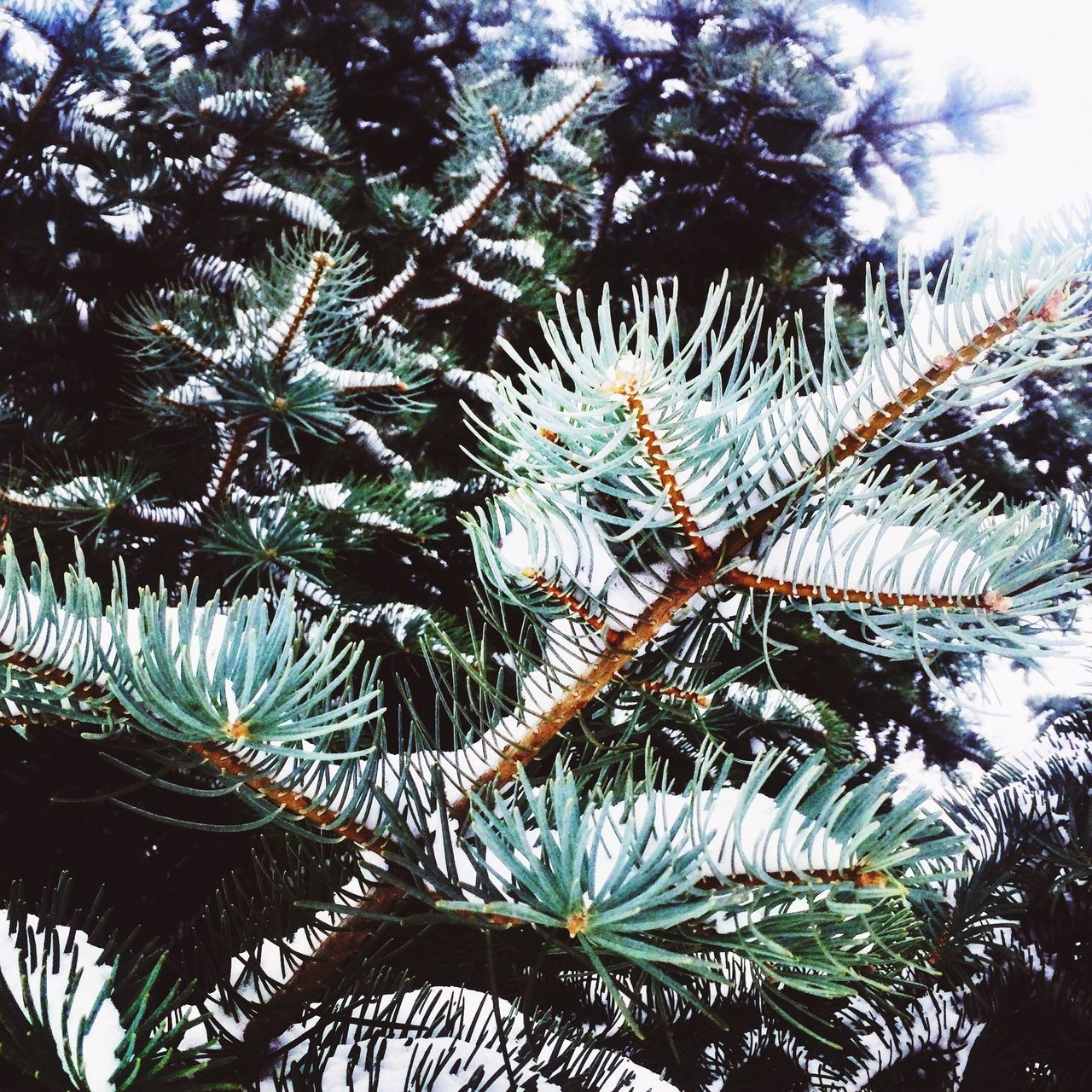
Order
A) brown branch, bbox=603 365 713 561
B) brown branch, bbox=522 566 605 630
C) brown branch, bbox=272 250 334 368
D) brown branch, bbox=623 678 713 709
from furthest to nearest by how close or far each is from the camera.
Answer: brown branch, bbox=272 250 334 368, brown branch, bbox=623 678 713 709, brown branch, bbox=522 566 605 630, brown branch, bbox=603 365 713 561

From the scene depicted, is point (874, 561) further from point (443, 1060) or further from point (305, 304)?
point (305, 304)

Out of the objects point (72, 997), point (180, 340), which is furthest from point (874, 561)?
point (180, 340)

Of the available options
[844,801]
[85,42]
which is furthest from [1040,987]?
[85,42]

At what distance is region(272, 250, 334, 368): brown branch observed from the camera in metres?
0.90

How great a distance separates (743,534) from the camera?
16.8 inches

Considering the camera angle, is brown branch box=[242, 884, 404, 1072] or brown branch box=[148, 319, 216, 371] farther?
brown branch box=[148, 319, 216, 371]

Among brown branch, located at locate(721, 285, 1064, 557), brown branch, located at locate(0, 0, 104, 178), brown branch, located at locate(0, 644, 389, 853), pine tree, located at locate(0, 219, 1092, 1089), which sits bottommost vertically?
brown branch, located at locate(0, 644, 389, 853)

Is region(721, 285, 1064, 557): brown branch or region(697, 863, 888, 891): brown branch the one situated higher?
region(721, 285, 1064, 557): brown branch

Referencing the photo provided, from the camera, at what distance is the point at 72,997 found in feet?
1.25

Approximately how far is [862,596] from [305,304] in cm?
82

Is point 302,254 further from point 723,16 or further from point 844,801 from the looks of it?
point 723,16

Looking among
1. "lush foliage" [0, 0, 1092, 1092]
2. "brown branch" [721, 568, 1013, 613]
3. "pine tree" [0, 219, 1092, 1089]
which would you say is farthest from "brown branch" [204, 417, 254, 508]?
"brown branch" [721, 568, 1013, 613]

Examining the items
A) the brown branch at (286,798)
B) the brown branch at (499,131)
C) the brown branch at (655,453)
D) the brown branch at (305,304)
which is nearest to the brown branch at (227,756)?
the brown branch at (286,798)

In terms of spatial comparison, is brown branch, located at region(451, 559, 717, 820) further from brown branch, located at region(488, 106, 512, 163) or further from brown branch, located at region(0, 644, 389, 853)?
brown branch, located at region(488, 106, 512, 163)
